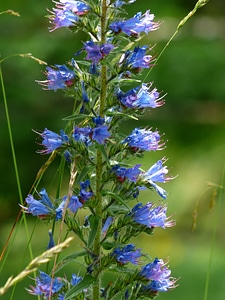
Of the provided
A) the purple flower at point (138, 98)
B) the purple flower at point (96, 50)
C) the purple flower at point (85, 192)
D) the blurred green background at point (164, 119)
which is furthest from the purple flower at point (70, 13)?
the blurred green background at point (164, 119)

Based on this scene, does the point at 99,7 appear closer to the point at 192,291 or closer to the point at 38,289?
the point at 38,289

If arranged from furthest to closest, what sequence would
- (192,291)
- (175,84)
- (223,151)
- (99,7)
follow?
(175,84) < (223,151) < (192,291) < (99,7)

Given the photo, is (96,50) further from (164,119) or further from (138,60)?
(164,119)

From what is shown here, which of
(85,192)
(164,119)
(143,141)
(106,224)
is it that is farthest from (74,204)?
(164,119)

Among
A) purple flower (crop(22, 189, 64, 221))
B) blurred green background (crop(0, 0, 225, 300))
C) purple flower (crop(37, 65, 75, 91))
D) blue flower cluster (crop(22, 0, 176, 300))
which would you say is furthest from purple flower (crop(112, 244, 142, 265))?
blurred green background (crop(0, 0, 225, 300))

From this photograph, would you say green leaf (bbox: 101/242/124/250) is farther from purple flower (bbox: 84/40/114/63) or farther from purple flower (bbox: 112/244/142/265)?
purple flower (bbox: 84/40/114/63)

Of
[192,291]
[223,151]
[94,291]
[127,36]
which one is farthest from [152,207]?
[223,151]
